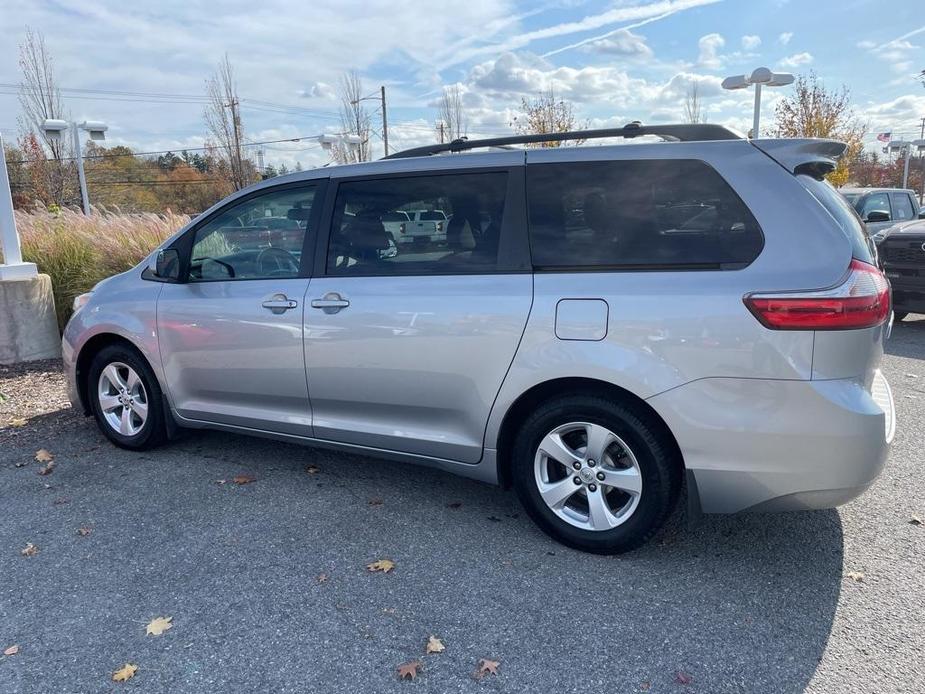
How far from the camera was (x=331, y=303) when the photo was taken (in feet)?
12.0

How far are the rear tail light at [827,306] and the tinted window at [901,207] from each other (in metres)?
11.4

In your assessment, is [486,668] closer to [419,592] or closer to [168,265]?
[419,592]

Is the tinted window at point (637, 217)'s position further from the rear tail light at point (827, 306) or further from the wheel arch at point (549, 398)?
the wheel arch at point (549, 398)

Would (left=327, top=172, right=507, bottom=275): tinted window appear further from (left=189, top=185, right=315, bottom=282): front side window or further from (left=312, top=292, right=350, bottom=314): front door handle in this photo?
(left=189, top=185, right=315, bottom=282): front side window

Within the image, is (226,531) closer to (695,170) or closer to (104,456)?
(104,456)

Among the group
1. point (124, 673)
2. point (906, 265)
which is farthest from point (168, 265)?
point (906, 265)

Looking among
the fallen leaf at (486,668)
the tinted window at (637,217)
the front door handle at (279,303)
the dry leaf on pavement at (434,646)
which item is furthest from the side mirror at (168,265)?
the fallen leaf at (486,668)

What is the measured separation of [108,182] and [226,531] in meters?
45.6

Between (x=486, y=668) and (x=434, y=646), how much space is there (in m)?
0.23

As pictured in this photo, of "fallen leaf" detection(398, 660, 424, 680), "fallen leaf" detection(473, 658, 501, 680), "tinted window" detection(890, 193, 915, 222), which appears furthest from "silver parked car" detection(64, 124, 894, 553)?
"tinted window" detection(890, 193, 915, 222)

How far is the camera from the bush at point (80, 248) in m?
8.06

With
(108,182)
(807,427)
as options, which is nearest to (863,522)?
(807,427)

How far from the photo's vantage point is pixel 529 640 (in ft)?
8.62


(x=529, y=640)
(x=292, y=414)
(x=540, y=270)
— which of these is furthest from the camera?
(x=292, y=414)
